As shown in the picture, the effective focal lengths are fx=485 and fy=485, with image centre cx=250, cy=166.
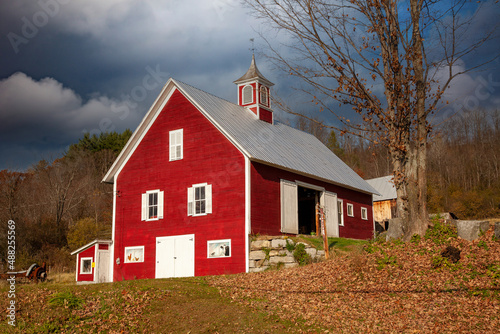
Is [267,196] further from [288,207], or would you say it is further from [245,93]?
[245,93]

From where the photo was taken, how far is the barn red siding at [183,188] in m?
20.6

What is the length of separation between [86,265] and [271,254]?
9.83 m

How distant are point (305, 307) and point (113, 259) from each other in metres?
14.2

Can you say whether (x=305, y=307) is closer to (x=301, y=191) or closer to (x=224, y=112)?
(x=224, y=112)

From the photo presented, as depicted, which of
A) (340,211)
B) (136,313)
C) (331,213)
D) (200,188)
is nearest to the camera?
(136,313)

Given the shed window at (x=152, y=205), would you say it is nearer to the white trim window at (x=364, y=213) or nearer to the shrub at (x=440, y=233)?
the shrub at (x=440, y=233)

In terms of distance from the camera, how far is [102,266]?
76.5 feet

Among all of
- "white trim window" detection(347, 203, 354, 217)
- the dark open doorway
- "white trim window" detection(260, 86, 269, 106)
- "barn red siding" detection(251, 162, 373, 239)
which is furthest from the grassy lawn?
the dark open doorway

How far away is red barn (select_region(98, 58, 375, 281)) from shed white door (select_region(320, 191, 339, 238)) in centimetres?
5

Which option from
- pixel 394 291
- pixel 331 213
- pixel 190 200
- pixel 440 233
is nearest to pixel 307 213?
pixel 331 213

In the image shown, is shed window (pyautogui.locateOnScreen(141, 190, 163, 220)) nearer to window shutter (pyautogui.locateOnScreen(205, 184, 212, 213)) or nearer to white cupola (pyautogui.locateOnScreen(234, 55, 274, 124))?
window shutter (pyautogui.locateOnScreen(205, 184, 212, 213))

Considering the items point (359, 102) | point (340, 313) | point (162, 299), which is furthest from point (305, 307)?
point (359, 102)

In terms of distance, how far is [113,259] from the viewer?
2350 centimetres

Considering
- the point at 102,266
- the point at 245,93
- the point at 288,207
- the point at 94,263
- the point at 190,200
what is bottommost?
the point at 102,266
